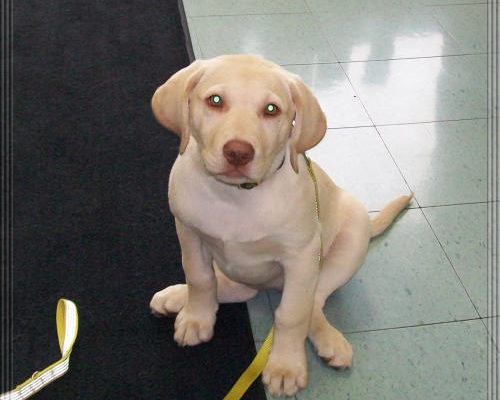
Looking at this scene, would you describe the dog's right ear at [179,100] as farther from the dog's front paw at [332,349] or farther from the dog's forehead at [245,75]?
the dog's front paw at [332,349]

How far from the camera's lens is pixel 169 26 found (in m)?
3.94

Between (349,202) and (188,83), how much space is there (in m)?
0.90

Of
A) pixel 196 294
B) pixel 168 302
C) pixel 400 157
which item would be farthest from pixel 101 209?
pixel 400 157

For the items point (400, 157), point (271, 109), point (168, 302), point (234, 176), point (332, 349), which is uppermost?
point (271, 109)

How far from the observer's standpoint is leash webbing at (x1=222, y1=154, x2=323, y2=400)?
2.12 metres

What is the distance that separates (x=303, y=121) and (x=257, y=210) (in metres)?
0.30

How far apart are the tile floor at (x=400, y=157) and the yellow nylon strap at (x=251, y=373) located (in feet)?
0.57

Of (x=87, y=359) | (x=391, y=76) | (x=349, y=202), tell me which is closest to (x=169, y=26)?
(x=391, y=76)

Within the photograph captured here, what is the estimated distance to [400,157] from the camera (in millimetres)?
3184

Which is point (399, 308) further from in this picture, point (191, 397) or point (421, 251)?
point (191, 397)

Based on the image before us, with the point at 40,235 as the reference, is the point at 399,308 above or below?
below

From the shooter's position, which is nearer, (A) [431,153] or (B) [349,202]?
(B) [349,202]

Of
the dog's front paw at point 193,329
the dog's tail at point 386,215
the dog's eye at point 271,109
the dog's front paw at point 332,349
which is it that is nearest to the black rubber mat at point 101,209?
the dog's front paw at point 193,329

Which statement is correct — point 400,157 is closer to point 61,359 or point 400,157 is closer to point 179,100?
point 179,100
